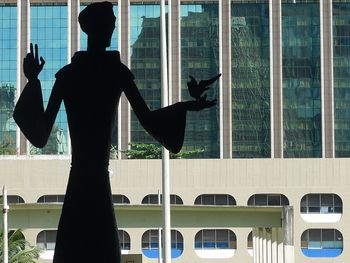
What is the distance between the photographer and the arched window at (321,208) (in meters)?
83.8

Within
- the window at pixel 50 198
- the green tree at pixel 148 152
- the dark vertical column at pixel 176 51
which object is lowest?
the window at pixel 50 198

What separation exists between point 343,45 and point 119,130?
25.8 metres

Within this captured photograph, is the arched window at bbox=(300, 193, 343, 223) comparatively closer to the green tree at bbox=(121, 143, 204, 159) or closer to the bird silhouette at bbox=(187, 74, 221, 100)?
the green tree at bbox=(121, 143, 204, 159)

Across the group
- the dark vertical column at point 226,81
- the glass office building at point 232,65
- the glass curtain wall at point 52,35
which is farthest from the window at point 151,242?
the glass curtain wall at point 52,35

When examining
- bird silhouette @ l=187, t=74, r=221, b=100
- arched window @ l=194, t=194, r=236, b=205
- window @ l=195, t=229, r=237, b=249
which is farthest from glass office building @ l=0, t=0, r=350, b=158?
bird silhouette @ l=187, t=74, r=221, b=100

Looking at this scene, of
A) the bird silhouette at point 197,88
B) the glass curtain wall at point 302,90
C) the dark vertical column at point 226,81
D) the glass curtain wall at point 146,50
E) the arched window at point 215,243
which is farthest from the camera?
the glass curtain wall at point 146,50

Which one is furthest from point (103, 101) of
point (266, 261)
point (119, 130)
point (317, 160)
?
point (119, 130)

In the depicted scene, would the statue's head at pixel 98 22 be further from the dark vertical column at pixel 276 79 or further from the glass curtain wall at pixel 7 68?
the glass curtain wall at pixel 7 68

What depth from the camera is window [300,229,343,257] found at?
84.9 m

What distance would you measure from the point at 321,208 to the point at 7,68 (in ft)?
155

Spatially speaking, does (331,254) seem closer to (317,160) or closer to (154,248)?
(317,160)

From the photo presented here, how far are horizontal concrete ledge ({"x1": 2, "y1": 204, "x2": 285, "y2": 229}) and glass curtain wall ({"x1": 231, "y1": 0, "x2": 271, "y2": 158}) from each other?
67.1 meters

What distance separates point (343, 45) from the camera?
387 ft

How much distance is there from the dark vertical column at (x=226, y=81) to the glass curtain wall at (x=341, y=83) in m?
11.3
